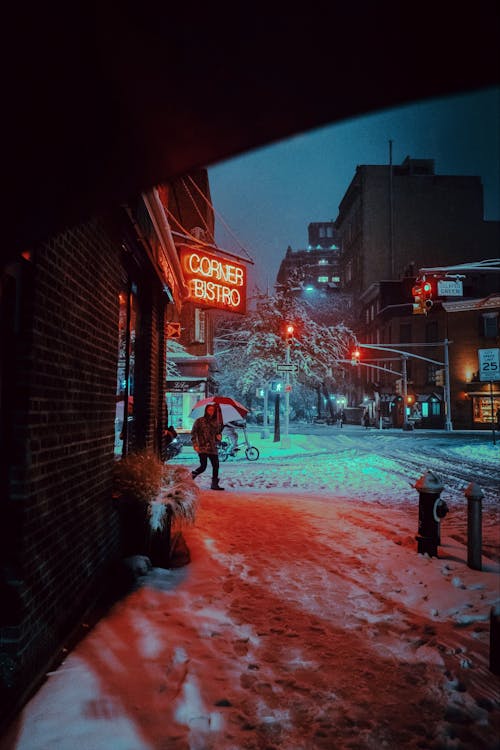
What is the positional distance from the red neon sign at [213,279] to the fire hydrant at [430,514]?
17.3 feet

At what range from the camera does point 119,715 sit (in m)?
2.64

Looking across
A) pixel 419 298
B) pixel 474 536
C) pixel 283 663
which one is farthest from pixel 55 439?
pixel 419 298

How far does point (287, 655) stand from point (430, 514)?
323cm

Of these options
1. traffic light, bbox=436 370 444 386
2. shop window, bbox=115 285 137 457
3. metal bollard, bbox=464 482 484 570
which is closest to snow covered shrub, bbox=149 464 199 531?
shop window, bbox=115 285 137 457

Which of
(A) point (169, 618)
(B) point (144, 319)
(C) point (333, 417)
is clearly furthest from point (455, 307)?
(C) point (333, 417)

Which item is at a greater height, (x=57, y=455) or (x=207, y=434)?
(x=57, y=455)

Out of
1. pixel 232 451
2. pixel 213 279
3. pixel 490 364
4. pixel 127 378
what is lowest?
pixel 232 451

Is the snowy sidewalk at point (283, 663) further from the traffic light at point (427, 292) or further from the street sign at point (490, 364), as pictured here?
the street sign at point (490, 364)

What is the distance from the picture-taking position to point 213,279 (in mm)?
9508

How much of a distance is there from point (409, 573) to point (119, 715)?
3708mm

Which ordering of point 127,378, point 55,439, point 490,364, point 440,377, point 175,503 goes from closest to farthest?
point 55,439, point 175,503, point 127,378, point 490,364, point 440,377

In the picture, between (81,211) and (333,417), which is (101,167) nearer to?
(81,211)

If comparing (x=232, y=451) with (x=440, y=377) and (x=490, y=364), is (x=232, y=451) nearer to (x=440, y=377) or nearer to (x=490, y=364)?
(x=490, y=364)

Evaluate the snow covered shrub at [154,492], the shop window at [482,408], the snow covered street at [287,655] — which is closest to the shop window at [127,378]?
the snow covered shrub at [154,492]
